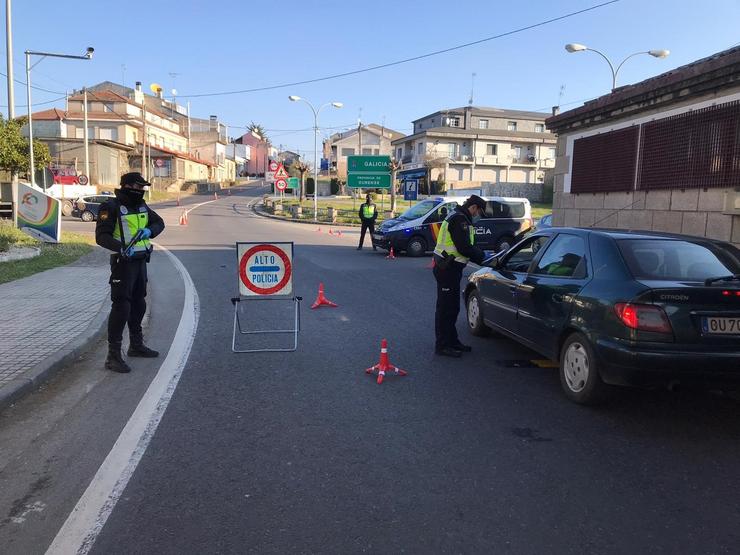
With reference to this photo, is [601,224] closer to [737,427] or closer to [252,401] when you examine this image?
[737,427]

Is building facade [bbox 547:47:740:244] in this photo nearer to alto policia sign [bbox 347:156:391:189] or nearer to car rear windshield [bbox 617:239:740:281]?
car rear windshield [bbox 617:239:740:281]

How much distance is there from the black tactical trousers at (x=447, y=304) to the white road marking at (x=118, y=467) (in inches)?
109

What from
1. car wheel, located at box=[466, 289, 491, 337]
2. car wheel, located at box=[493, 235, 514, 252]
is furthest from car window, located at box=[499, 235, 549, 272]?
car wheel, located at box=[493, 235, 514, 252]

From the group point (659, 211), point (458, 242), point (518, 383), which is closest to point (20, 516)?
point (518, 383)

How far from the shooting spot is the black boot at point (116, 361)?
5.80 metres

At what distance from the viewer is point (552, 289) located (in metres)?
5.43

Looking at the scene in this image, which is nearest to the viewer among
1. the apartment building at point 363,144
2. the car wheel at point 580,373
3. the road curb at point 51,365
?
the car wheel at point 580,373

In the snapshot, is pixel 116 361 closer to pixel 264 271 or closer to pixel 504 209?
pixel 264 271

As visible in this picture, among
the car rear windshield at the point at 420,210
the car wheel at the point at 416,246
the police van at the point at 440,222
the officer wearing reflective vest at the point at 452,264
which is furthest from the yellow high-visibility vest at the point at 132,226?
the car rear windshield at the point at 420,210

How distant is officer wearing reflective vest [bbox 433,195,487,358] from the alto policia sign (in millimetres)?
28398

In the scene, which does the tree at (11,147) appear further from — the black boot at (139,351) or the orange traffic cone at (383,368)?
the orange traffic cone at (383,368)

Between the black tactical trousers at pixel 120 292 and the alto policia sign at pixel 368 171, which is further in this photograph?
the alto policia sign at pixel 368 171

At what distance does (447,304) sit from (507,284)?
26.9 inches

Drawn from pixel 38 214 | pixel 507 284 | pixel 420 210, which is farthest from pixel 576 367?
pixel 38 214
